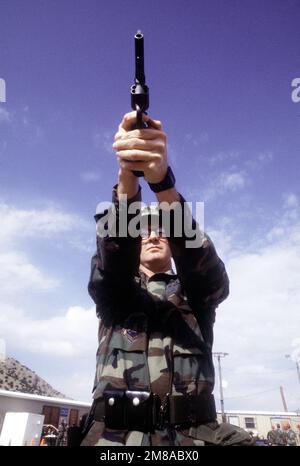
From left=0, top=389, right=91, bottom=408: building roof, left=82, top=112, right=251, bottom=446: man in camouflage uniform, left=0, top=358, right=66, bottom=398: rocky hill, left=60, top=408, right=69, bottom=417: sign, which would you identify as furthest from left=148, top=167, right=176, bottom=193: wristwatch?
left=0, top=358, right=66, bottom=398: rocky hill

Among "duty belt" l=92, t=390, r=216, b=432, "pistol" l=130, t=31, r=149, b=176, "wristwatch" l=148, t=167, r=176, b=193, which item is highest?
"pistol" l=130, t=31, r=149, b=176

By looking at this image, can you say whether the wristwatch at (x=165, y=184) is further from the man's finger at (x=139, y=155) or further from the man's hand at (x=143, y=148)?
the man's finger at (x=139, y=155)

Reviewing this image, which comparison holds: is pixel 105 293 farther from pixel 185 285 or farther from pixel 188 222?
pixel 188 222

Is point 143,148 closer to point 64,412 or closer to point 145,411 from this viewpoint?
point 145,411

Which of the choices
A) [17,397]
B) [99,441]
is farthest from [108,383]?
[17,397]

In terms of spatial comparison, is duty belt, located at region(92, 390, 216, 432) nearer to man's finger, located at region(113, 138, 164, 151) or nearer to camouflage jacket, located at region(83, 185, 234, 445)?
camouflage jacket, located at region(83, 185, 234, 445)

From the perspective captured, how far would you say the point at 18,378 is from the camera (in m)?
69.3

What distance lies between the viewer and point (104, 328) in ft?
9.66

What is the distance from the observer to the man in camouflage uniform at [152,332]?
2.26 meters

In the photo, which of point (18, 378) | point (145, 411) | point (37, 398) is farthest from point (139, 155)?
point (18, 378)

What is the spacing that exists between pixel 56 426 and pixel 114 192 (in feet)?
108

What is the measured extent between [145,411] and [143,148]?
201cm

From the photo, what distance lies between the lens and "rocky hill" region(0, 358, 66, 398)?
61688 mm

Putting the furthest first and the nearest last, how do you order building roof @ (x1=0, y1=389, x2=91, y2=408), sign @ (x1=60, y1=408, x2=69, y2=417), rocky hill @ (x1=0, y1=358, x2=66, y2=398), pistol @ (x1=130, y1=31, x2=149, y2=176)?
rocky hill @ (x1=0, y1=358, x2=66, y2=398) → sign @ (x1=60, y1=408, x2=69, y2=417) → building roof @ (x1=0, y1=389, x2=91, y2=408) → pistol @ (x1=130, y1=31, x2=149, y2=176)
